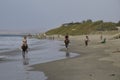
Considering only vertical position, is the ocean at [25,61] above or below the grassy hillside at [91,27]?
below

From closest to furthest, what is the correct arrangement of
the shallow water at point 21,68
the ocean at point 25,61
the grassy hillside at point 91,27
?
the shallow water at point 21,68 → the ocean at point 25,61 → the grassy hillside at point 91,27

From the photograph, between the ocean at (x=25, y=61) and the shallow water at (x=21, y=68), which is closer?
the shallow water at (x=21, y=68)

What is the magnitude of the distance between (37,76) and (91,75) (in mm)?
2533

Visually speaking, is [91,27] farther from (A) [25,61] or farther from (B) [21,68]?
(B) [21,68]

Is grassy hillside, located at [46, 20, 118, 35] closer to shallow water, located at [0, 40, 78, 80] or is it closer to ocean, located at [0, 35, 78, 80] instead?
ocean, located at [0, 35, 78, 80]

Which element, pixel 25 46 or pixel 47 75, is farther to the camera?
pixel 25 46

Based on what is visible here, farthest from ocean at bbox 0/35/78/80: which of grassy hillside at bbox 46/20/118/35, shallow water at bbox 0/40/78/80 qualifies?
grassy hillside at bbox 46/20/118/35

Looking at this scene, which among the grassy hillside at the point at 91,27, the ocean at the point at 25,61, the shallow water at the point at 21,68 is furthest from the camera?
the grassy hillside at the point at 91,27

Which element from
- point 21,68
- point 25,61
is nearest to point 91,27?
point 25,61

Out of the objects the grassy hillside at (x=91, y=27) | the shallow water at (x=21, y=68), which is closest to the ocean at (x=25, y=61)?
the shallow water at (x=21, y=68)

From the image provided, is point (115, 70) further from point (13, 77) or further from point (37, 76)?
point (13, 77)

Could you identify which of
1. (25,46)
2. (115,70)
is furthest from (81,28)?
(115,70)

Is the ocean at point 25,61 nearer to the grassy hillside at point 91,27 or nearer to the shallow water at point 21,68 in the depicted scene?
the shallow water at point 21,68

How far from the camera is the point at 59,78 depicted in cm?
1330
